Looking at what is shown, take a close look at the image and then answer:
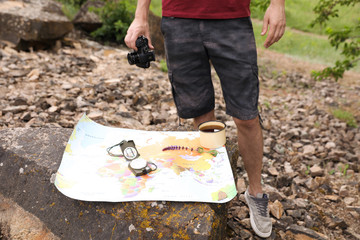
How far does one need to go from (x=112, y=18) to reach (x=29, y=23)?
2.26 metres

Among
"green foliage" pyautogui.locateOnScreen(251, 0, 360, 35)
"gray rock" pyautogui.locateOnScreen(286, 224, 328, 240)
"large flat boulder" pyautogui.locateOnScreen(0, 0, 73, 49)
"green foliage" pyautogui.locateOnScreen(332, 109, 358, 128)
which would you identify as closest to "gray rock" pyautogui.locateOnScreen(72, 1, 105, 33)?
"large flat boulder" pyautogui.locateOnScreen(0, 0, 73, 49)

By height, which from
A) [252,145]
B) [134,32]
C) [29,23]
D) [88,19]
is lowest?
[88,19]

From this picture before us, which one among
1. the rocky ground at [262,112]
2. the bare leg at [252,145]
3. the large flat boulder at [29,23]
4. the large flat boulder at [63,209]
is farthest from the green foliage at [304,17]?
the large flat boulder at [63,209]

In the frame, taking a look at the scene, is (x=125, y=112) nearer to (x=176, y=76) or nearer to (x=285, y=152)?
(x=176, y=76)

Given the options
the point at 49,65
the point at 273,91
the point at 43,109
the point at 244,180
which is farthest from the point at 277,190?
the point at 49,65

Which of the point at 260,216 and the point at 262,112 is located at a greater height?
the point at 260,216

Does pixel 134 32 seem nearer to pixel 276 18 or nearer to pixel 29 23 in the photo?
pixel 276 18

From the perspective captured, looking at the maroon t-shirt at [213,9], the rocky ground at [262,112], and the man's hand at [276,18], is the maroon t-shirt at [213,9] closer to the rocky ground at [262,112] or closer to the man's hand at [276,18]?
the man's hand at [276,18]

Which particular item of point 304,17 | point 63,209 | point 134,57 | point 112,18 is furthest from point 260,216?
point 304,17

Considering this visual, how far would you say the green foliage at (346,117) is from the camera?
468cm

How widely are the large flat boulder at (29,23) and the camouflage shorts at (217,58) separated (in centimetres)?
391

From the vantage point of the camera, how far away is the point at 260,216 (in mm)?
2359

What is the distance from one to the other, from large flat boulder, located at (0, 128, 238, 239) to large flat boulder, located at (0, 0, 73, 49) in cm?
348

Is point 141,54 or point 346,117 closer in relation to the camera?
point 141,54
